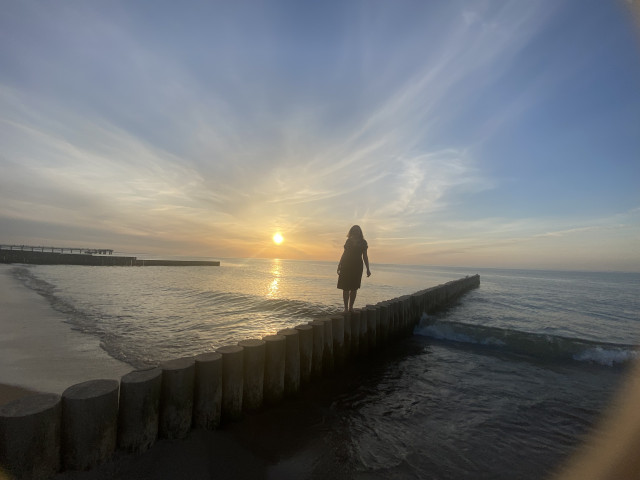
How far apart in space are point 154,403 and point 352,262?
5.70m

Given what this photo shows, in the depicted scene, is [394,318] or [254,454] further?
[394,318]

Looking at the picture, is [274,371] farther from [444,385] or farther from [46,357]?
[46,357]

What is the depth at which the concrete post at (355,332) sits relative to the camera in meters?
7.30

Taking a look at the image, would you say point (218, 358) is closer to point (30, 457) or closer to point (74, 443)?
point (74, 443)

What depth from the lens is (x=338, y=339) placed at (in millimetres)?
6703

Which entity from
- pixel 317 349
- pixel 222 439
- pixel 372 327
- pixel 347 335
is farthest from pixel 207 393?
pixel 372 327

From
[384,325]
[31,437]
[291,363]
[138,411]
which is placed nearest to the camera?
[31,437]

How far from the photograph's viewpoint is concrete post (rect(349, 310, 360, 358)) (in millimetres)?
7305

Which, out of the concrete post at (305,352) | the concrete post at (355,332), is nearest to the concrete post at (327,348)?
the concrete post at (305,352)

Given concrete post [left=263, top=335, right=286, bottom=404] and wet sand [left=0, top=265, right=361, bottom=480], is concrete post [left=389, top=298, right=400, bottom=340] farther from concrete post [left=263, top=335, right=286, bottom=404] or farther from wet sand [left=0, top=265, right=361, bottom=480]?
concrete post [left=263, top=335, right=286, bottom=404]

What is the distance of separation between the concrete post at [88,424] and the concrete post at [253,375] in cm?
169

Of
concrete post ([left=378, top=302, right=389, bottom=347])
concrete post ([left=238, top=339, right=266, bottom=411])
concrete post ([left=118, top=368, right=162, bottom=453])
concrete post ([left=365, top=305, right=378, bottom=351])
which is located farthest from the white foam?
concrete post ([left=118, top=368, right=162, bottom=453])

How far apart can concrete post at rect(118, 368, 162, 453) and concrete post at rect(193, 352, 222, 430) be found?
1.61 feet

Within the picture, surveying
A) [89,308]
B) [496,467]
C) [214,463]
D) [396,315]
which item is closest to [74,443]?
[214,463]
